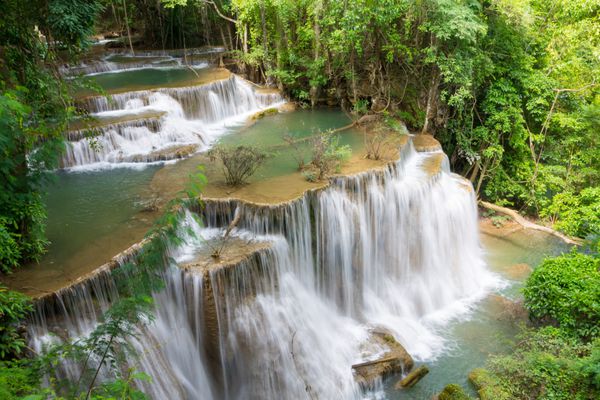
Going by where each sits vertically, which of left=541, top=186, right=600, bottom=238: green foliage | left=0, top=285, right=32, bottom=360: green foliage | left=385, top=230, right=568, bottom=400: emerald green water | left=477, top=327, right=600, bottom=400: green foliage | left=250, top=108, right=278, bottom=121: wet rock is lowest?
left=385, top=230, right=568, bottom=400: emerald green water

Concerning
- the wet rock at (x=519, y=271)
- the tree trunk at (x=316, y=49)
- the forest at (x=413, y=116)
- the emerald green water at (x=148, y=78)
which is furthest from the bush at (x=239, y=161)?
the wet rock at (x=519, y=271)

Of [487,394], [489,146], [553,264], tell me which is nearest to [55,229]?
[487,394]

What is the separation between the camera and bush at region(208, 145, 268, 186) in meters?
9.53

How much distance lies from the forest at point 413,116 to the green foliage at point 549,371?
0.09 ft

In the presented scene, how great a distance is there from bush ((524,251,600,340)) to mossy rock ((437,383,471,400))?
2.30 metres

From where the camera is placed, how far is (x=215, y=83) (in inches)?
610

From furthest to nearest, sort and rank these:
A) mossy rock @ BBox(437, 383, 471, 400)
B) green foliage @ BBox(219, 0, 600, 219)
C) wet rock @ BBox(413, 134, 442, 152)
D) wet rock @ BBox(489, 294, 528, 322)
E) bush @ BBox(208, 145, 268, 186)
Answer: green foliage @ BBox(219, 0, 600, 219) < wet rock @ BBox(413, 134, 442, 152) < wet rock @ BBox(489, 294, 528, 322) < bush @ BBox(208, 145, 268, 186) < mossy rock @ BBox(437, 383, 471, 400)

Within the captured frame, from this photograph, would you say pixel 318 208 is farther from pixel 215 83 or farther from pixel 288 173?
pixel 215 83

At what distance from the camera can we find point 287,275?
875 centimetres

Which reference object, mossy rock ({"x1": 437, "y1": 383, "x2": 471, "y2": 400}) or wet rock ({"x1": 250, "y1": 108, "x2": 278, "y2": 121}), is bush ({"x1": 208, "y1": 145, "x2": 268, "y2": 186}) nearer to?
mossy rock ({"x1": 437, "y1": 383, "x2": 471, "y2": 400})

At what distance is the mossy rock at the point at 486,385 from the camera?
7305 mm

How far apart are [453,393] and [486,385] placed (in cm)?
60

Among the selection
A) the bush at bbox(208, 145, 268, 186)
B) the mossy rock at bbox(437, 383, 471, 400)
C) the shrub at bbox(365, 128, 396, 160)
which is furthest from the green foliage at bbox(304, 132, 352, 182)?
the mossy rock at bbox(437, 383, 471, 400)

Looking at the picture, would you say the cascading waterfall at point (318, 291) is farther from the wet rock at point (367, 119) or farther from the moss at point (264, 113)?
the moss at point (264, 113)
